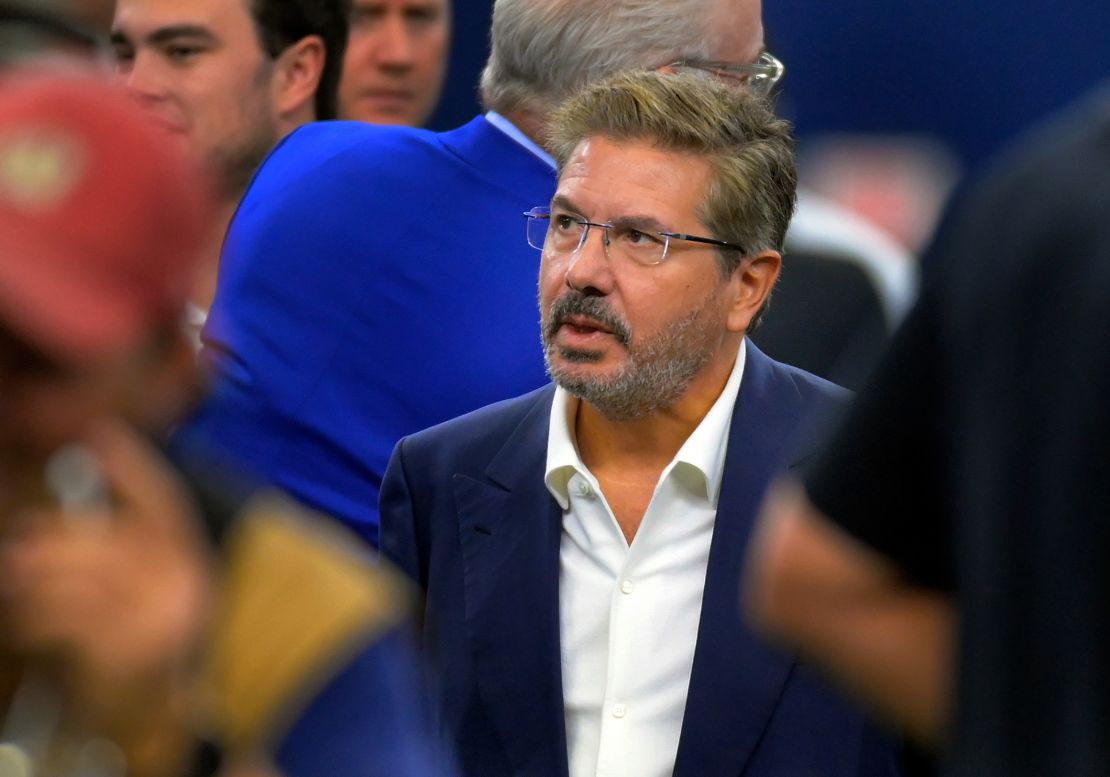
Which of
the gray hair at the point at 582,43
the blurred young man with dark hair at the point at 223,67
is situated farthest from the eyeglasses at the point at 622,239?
the blurred young man with dark hair at the point at 223,67

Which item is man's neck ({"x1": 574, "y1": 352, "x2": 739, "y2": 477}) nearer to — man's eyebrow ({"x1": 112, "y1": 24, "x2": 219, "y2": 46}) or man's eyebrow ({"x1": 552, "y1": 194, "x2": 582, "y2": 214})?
man's eyebrow ({"x1": 552, "y1": 194, "x2": 582, "y2": 214})

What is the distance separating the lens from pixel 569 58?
143 inches

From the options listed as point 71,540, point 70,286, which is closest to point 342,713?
point 71,540

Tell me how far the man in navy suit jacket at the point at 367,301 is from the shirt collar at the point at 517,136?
0.02m

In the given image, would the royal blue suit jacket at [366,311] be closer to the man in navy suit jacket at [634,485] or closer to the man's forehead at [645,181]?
the man in navy suit jacket at [634,485]

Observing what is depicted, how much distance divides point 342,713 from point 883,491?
1.50ft

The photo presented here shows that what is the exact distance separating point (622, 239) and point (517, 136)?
18.3 inches

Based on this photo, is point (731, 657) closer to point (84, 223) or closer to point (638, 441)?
point (638, 441)

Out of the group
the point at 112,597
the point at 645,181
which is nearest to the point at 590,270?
the point at 645,181

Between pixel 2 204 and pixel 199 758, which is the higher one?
pixel 2 204

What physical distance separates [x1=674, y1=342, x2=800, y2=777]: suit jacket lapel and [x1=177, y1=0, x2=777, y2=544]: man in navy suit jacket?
538 millimetres

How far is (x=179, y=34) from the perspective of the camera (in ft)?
13.4

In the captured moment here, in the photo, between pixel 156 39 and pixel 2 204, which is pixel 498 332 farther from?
pixel 2 204

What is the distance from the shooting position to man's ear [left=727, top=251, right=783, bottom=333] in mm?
3193
